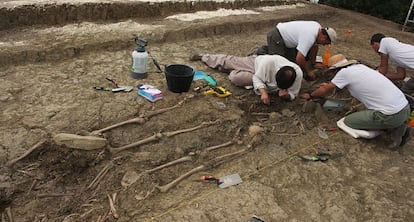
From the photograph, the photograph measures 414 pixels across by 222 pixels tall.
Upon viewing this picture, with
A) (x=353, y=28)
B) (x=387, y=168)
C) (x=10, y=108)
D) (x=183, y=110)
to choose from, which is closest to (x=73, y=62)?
(x=10, y=108)

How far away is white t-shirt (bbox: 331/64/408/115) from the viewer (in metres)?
4.17

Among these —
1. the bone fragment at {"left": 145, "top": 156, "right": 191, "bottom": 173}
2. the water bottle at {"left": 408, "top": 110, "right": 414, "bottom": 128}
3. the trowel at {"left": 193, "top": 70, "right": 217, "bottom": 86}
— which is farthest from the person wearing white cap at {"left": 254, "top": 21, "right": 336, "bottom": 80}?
the bone fragment at {"left": 145, "top": 156, "right": 191, "bottom": 173}

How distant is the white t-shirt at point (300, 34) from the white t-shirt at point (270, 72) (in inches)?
20.2

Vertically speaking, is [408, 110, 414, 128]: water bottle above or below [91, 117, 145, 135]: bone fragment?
below

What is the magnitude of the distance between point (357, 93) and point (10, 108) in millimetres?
4156

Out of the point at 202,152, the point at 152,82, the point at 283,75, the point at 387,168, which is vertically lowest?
the point at 387,168

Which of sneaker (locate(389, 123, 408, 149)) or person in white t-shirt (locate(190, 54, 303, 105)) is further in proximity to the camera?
person in white t-shirt (locate(190, 54, 303, 105))

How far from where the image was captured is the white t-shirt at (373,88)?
4172mm

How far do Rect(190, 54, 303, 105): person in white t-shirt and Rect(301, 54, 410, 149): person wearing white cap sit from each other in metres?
0.56

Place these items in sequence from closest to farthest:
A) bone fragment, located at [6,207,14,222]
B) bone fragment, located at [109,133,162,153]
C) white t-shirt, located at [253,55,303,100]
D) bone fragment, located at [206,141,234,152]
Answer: bone fragment, located at [6,207,14,222]
bone fragment, located at [109,133,162,153]
bone fragment, located at [206,141,234,152]
white t-shirt, located at [253,55,303,100]

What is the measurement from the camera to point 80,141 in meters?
3.35

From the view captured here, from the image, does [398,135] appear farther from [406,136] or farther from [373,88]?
[373,88]

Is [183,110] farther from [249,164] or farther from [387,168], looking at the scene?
[387,168]

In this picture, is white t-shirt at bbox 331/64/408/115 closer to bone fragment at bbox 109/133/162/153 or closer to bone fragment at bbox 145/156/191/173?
bone fragment at bbox 145/156/191/173
